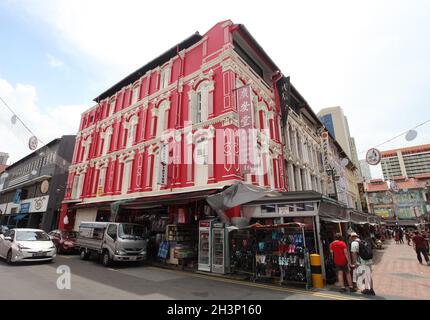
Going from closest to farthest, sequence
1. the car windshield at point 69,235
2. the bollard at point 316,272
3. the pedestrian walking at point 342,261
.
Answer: the pedestrian walking at point 342,261, the bollard at point 316,272, the car windshield at point 69,235

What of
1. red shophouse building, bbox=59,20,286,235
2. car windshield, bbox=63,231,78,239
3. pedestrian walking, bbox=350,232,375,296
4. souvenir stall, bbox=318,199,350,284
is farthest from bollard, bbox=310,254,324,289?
car windshield, bbox=63,231,78,239

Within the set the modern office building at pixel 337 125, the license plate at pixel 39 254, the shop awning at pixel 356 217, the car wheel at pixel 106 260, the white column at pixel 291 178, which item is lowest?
the car wheel at pixel 106 260

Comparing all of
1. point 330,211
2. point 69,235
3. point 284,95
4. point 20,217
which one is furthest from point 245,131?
point 20,217

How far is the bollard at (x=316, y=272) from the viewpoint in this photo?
314 inches

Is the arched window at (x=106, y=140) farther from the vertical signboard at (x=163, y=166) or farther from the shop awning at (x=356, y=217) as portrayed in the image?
the shop awning at (x=356, y=217)

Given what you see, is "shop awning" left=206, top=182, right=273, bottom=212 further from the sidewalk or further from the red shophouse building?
the sidewalk

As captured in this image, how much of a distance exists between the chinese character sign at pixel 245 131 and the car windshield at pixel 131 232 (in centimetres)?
688

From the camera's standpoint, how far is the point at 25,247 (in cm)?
1073

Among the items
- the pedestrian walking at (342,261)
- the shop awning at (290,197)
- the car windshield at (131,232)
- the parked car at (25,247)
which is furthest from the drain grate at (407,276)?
the parked car at (25,247)

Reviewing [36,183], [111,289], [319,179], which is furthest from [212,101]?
[36,183]

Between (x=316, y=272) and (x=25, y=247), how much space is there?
13.0 m

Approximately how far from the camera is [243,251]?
10273mm

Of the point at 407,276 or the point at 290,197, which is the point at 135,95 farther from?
the point at 407,276
